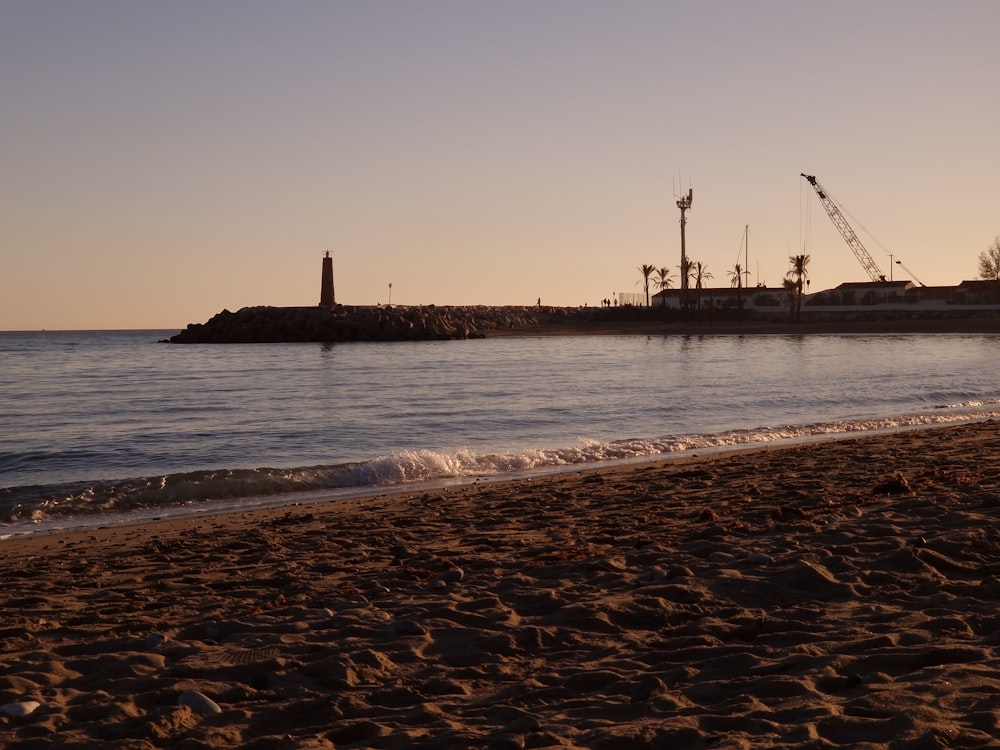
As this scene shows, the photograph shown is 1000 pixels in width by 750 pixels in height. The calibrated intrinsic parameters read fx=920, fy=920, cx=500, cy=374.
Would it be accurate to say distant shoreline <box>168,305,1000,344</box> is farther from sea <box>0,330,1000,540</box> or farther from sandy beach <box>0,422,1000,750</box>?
sandy beach <box>0,422,1000,750</box>

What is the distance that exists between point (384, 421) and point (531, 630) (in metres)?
17.3

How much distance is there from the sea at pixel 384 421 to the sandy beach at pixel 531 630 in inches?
141

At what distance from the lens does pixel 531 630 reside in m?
5.92

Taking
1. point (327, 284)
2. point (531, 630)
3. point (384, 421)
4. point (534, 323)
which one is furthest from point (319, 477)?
point (534, 323)

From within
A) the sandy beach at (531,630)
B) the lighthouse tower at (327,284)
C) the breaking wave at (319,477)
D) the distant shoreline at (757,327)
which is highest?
the lighthouse tower at (327,284)

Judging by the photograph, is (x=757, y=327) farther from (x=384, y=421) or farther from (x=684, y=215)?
(x=384, y=421)

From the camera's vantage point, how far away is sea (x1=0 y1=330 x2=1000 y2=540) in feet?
46.3

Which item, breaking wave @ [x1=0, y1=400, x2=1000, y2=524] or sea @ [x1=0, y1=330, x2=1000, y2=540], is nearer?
breaking wave @ [x1=0, y1=400, x2=1000, y2=524]

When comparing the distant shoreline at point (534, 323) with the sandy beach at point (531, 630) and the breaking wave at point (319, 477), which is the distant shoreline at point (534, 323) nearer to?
the breaking wave at point (319, 477)

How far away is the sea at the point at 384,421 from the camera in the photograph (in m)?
14.1

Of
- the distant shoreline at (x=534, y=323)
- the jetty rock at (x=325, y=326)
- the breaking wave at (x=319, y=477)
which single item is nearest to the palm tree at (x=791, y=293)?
the distant shoreline at (x=534, y=323)

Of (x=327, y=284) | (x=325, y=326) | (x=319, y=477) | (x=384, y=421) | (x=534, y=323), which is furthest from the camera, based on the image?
(x=534, y=323)

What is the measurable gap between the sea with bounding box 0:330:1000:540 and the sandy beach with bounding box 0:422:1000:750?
11.7ft

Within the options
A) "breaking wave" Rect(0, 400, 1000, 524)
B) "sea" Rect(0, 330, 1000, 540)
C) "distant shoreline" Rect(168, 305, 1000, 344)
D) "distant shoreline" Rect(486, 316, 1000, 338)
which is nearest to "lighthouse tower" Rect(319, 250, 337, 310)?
"distant shoreline" Rect(168, 305, 1000, 344)
